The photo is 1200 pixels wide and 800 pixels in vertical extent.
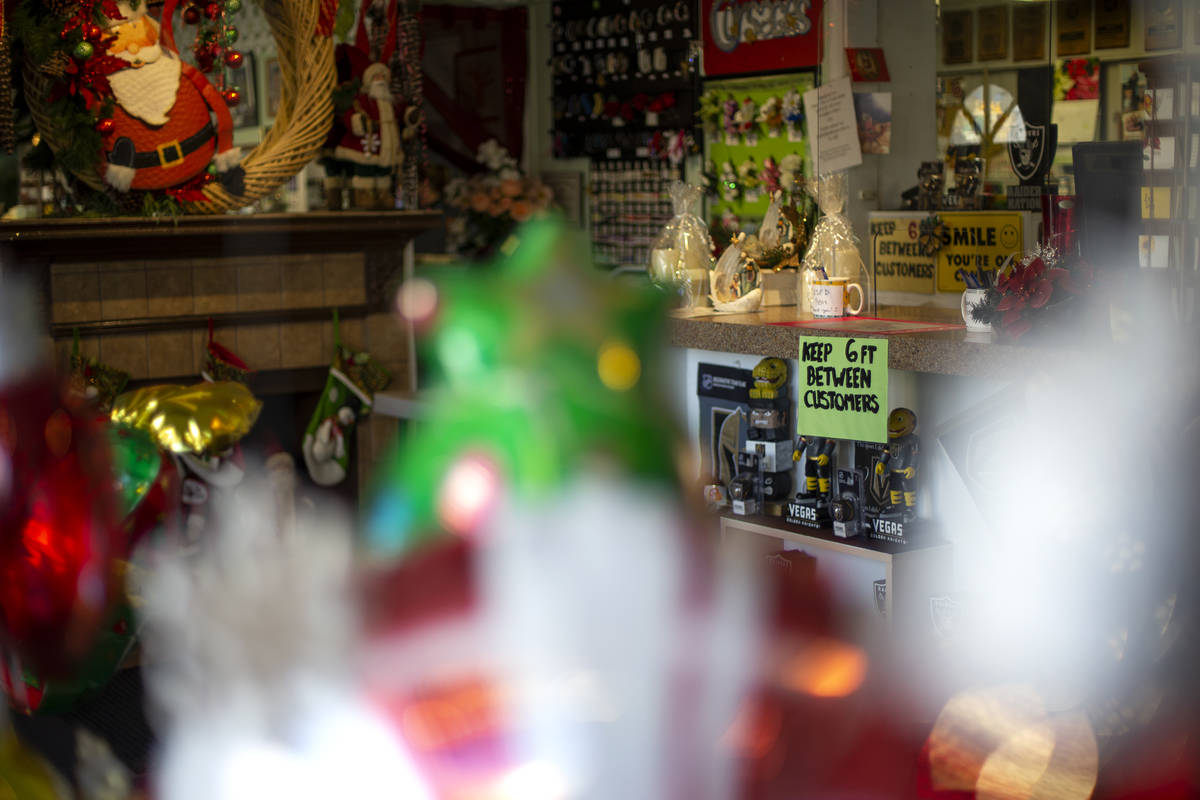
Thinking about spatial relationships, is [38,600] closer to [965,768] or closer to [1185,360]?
[965,768]

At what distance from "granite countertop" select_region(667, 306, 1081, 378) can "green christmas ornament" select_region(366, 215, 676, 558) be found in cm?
136

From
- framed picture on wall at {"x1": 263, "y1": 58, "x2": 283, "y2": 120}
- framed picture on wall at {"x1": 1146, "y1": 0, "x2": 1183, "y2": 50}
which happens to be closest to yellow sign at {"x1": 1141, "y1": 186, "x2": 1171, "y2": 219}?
framed picture on wall at {"x1": 1146, "y1": 0, "x2": 1183, "y2": 50}

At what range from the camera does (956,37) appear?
201 inches

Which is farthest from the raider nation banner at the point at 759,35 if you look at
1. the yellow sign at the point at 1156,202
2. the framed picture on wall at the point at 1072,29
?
the yellow sign at the point at 1156,202

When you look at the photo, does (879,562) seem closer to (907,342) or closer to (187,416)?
(907,342)

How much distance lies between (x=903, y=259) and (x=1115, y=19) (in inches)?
66.5

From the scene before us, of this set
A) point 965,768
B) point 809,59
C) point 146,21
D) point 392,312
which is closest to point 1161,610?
point 965,768

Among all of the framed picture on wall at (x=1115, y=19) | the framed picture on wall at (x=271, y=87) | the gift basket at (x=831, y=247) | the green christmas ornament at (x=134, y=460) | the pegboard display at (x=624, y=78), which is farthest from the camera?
the framed picture on wall at (x=271, y=87)

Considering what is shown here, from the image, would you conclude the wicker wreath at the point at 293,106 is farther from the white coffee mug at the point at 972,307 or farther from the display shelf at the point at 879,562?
the white coffee mug at the point at 972,307

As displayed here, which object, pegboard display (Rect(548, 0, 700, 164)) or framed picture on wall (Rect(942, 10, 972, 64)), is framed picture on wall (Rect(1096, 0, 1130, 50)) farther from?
pegboard display (Rect(548, 0, 700, 164))

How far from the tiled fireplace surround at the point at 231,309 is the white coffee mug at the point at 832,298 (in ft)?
6.81

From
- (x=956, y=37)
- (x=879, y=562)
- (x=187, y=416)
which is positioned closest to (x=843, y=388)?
(x=879, y=562)

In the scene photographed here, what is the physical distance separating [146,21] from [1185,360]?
3.58 m

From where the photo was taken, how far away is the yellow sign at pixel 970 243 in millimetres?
4242
